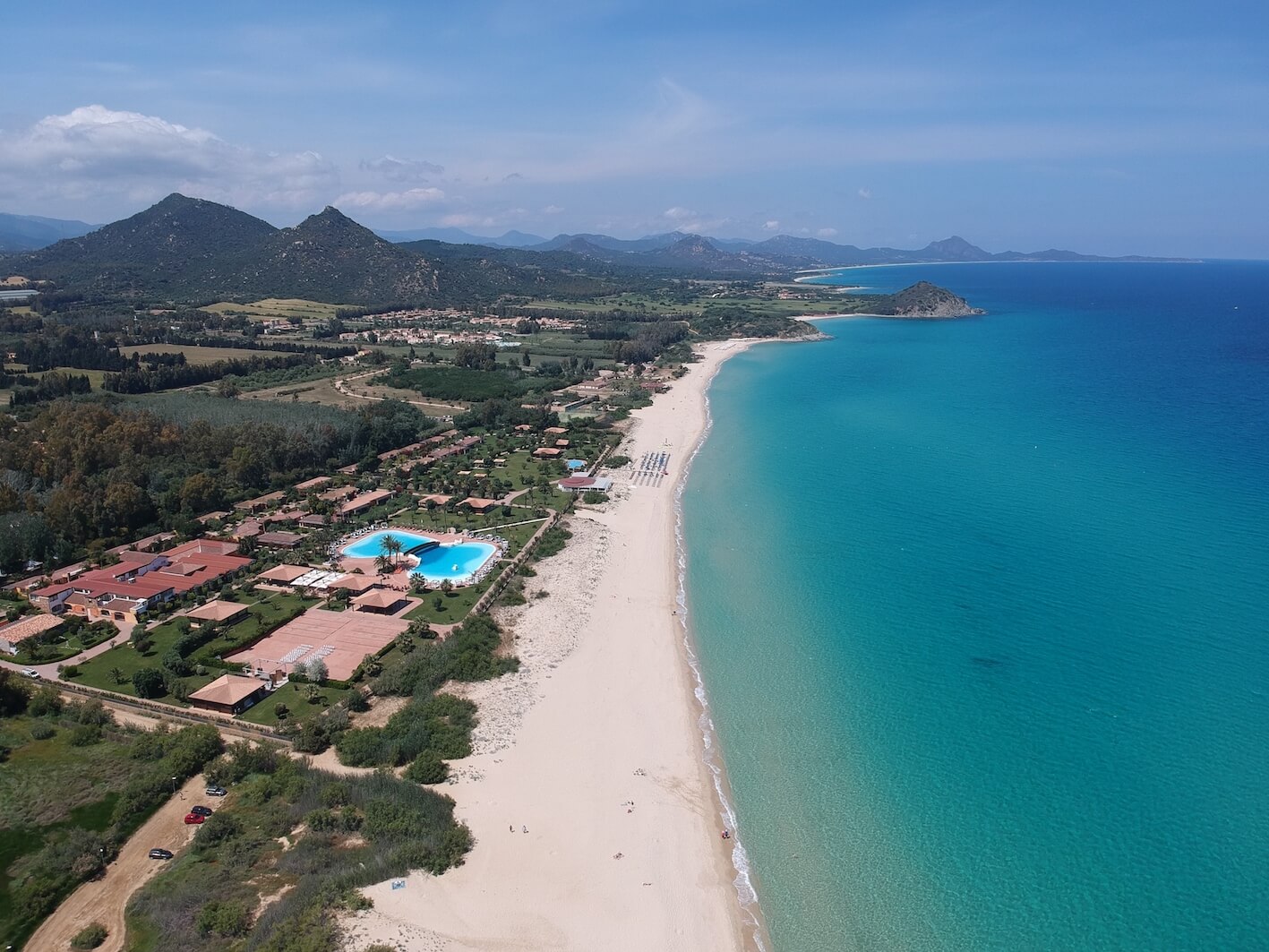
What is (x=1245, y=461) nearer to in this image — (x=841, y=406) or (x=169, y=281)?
(x=841, y=406)

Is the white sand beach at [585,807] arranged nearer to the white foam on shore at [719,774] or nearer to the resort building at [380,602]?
the white foam on shore at [719,774]

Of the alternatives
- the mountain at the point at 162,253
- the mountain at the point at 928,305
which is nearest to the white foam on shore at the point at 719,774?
the mountain at the point at 928,305

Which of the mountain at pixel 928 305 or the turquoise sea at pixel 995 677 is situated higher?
the mountain at pixel 928 305

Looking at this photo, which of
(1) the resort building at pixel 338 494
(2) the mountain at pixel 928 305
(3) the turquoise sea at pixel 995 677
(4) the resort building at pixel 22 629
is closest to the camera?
(3) the turquoise sea at pixel 995 677

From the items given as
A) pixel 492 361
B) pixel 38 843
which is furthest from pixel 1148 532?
pixel 492 361

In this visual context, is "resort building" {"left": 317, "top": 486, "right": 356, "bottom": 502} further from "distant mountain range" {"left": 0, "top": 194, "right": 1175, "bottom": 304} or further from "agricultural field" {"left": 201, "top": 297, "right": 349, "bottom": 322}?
"distant mountain range" {"left": 0, "top": 194, "right": 1175, "bottom": 304}

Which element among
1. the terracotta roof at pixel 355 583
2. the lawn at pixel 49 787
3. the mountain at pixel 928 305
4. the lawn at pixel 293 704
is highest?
the mountain at pixel 928 305

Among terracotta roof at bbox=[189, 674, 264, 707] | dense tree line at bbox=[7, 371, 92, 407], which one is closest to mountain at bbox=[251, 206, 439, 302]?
dense tree line at bbox=[7, 371, 92, 407]
